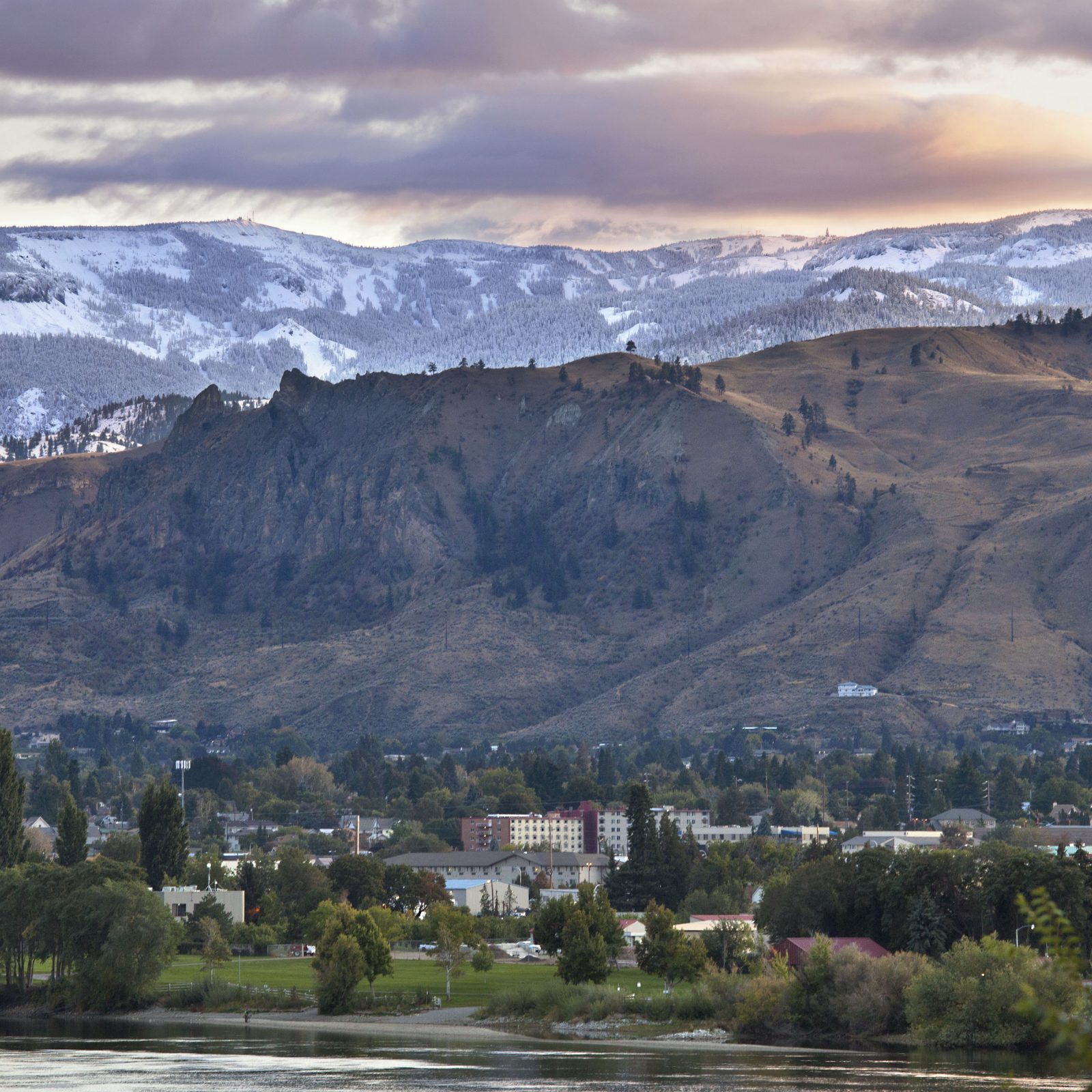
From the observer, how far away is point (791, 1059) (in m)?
98.8

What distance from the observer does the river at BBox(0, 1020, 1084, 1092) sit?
91.2 m

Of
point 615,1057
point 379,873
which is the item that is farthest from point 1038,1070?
point 379,873

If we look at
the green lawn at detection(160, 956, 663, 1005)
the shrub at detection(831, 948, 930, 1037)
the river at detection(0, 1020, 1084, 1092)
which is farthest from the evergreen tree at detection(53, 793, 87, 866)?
the shrub at detection(831, 948, 930, 1037)

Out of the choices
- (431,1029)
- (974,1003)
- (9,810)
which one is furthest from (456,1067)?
(9,810)

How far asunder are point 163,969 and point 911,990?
4890 centimetres

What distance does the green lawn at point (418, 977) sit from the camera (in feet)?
402

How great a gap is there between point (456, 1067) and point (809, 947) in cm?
2374

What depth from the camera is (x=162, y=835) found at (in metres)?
164

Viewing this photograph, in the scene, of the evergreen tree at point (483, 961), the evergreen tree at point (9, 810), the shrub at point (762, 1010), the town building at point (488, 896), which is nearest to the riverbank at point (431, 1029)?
the shrub at point (762, 1010)

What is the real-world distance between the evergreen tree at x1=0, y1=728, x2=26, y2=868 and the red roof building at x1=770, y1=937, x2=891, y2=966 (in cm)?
6029

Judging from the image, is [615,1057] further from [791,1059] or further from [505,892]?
[505,892]

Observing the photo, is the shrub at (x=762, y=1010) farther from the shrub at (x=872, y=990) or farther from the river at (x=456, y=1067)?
the river at (x=456, y=1067)

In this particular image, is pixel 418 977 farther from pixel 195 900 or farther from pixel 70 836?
pixel 70 836

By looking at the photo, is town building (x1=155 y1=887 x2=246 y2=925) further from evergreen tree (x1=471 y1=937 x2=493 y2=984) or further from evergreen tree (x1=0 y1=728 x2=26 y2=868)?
evergreen tree (x1=471 y1=937 x2=493 y2=984)
